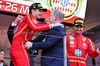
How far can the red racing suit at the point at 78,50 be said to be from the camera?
2.16 m

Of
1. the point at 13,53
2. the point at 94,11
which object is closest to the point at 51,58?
the point at 13,53

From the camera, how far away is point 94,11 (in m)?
4.77

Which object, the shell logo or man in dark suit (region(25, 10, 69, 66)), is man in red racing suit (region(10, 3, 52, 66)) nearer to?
man in dark suit (region(25, 10, 69, 66))

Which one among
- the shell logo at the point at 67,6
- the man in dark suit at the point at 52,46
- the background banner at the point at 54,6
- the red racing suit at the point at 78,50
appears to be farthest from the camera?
the shell logo at the point at 67,6

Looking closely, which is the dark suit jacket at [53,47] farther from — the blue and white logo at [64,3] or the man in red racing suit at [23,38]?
the blue and white logo at [64,3]

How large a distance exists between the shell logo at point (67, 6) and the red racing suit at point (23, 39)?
5.18 ft

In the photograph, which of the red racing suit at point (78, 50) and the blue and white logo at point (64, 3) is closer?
the red racing suit at point (78, 50)

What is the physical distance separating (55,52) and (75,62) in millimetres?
454

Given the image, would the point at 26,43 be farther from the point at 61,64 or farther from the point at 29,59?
the point at 61,64

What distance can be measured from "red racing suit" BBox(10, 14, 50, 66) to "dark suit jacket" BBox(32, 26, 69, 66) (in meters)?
0.08

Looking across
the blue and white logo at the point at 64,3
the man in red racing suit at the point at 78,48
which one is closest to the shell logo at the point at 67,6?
the blue and white logo at the point at 64,3

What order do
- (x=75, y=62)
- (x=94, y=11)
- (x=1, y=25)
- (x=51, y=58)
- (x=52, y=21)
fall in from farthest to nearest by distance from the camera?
(x=94, y=11) < (x=1, y=25) < (x=75, y=62) < (x=52, y=21) < (x=51, y=58)

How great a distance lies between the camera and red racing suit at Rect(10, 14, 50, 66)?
179 cm

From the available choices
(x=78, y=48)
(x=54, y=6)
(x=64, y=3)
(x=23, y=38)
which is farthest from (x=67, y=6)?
(x=23, y=38)
